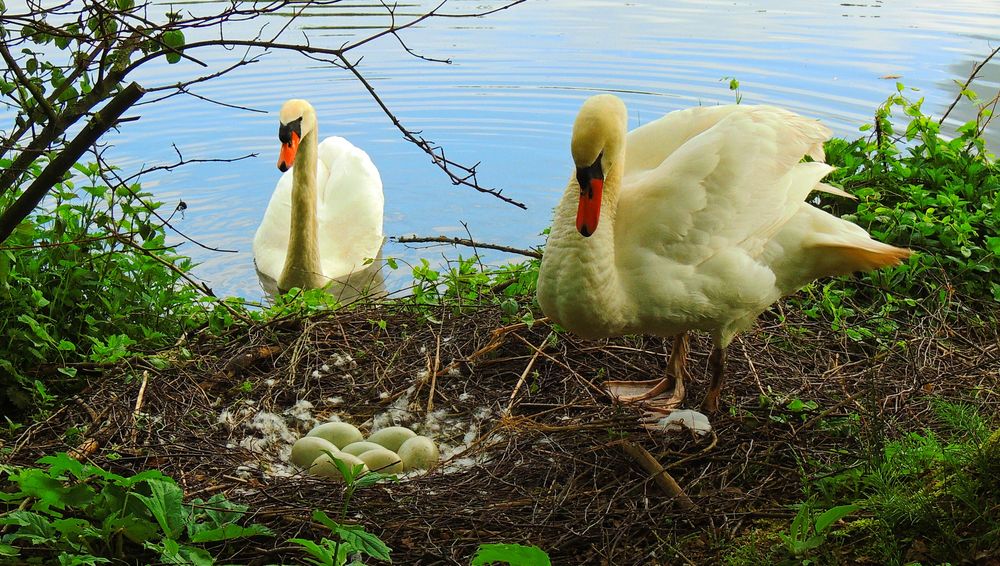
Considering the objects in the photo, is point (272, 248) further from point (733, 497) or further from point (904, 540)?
point (904, 540)

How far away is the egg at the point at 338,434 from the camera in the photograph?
4.10 metres

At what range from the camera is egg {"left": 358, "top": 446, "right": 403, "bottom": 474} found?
3846mm

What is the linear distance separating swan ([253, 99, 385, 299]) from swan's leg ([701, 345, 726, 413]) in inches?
118

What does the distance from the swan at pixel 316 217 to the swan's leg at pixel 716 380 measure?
301 cm

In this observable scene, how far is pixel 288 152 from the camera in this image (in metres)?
6.48

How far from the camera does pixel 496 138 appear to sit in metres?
10.7

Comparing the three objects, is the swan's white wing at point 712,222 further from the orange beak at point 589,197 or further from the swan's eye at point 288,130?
the swan's eye at point 288,130

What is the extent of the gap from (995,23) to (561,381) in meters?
12.6

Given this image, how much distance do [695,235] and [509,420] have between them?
3.63 ft

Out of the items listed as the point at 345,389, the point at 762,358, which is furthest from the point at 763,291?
the point at 345,389

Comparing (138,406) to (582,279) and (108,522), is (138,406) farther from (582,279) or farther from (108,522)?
(582,279)

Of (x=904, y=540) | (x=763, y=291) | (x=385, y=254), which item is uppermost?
(x=763, y=291)

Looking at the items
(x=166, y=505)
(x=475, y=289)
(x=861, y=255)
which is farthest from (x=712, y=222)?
(x=166, y=505)

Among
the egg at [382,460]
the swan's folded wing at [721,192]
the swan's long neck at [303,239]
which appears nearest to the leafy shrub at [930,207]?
the swan's folded wing at [721,192]
